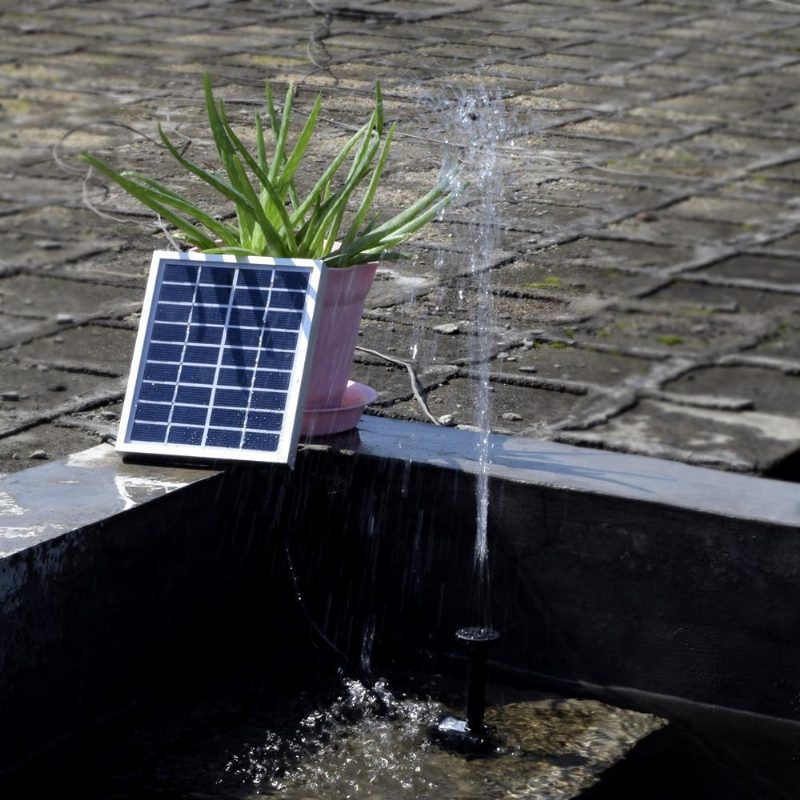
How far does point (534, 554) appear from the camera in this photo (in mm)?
2908

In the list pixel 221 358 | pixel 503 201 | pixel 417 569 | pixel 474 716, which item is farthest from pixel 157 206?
pixel 503 201

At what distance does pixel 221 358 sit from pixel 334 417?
284 millimetres

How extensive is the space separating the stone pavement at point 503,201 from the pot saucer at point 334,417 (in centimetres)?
94

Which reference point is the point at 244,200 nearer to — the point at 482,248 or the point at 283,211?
the point at 283,211

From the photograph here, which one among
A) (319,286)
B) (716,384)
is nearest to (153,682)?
(319,286)

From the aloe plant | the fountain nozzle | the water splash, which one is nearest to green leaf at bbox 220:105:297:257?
the aloe plant

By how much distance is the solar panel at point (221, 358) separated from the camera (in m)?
2.81

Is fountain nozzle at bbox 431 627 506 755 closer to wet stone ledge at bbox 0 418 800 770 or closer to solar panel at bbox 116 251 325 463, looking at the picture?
wet stone ledge at bbox 0 418 800 770

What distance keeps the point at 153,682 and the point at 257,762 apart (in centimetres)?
27

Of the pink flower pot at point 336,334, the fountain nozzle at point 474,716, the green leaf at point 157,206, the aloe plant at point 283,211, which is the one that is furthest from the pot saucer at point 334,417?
the fountain nozzle at point 474,716

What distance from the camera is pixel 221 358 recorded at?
9.50 feet

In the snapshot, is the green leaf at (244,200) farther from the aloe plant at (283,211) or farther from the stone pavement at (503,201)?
the stone pavement at (503,201)

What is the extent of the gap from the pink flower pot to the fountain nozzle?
60cm

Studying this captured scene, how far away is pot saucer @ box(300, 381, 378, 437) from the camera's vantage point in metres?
3.02
